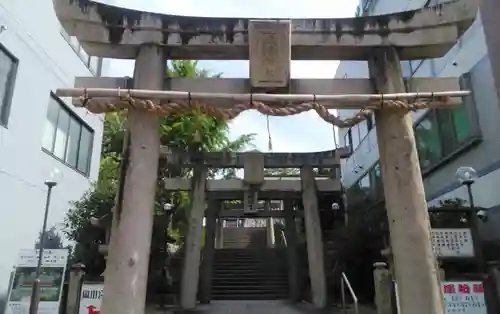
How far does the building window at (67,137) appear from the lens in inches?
450

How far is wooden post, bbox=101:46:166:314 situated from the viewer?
481cm

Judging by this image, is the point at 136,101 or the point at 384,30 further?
the point at 384,30

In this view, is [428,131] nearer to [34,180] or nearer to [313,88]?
[313,88]

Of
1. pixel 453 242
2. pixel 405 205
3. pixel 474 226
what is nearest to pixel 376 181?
pixel 474 226

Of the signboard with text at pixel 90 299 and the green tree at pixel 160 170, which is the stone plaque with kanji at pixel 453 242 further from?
the green tree at pixel 160 170

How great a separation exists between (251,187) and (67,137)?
5928 millimetres

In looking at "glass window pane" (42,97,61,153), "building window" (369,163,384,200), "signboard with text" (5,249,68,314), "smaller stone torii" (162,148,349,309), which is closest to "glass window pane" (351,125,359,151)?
"building window" (369,163,384,200)

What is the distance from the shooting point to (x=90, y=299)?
7.68 metres

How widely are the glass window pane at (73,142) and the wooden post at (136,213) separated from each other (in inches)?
319

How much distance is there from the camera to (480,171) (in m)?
9.33

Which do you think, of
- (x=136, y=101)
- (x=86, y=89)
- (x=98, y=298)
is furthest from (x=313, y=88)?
(x=98, y=298)

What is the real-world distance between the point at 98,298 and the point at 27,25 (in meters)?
6.89

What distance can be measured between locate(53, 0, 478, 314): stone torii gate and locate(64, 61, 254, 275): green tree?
6.41m

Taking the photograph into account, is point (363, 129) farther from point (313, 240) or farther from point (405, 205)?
point (405, 205)
